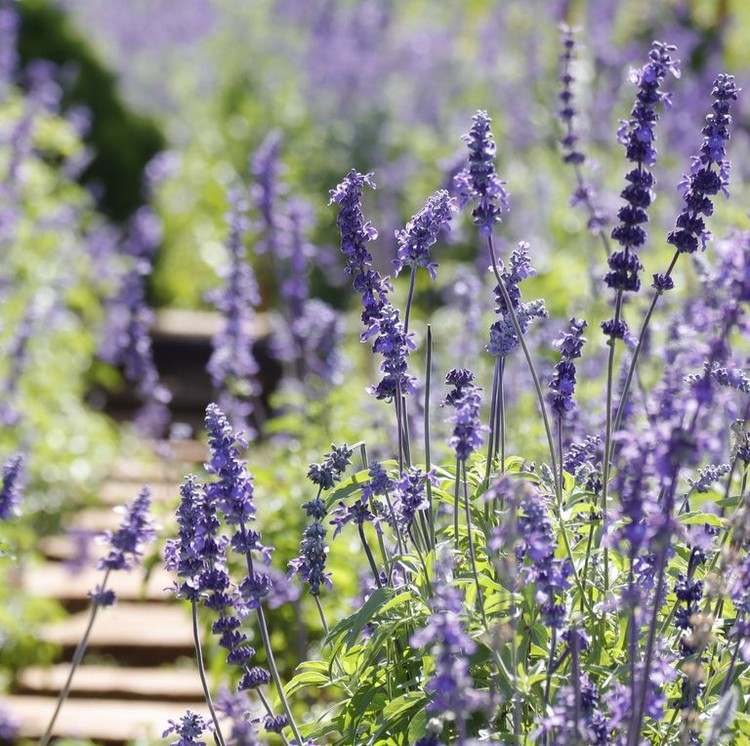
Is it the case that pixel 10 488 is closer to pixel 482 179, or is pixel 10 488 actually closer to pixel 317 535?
pixel 317 535

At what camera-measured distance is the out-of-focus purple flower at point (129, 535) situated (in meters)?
3.45

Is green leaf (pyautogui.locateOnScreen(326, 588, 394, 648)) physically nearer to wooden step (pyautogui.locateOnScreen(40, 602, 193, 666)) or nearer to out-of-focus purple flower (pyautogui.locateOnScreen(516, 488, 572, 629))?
out-of-focus purple flower (pyautogui.locateOnScreen(516, 488, 572, 629))

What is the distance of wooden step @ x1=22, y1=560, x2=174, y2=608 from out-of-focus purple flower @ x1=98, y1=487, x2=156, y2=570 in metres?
4.56

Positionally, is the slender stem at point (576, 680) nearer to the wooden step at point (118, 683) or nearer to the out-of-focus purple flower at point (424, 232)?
the out-of-focus purple flower at point (424, 232)

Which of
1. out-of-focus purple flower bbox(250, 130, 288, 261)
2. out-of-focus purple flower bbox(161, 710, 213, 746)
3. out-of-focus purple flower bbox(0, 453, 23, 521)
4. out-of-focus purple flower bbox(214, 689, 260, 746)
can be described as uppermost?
out-of-focus purple flower bbox(250, 130, 288, 261)

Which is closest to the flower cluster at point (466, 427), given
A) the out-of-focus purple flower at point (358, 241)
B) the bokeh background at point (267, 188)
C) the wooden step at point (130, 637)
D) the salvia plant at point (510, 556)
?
the salvia plant at point (510, 556)

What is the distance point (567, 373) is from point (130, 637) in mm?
4713

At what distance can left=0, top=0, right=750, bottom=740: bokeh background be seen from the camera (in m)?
6.75

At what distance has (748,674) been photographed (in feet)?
11.3

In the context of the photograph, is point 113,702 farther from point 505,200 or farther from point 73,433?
point 505,200

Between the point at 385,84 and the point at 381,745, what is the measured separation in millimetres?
13779

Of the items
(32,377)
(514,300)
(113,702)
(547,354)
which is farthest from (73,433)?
→ (514,300)

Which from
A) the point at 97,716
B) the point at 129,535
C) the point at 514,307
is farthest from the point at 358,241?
the point at 97,716

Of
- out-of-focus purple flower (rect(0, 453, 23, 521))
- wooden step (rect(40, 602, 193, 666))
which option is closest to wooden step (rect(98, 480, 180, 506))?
wooden step (rect(40, 602, 193, 666))
